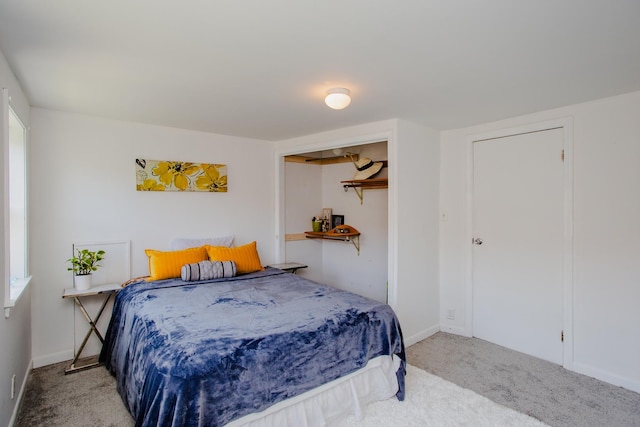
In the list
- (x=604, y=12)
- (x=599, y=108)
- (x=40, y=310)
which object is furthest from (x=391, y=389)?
(x=40, y=310)

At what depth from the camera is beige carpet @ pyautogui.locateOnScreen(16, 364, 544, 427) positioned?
2.19 metres

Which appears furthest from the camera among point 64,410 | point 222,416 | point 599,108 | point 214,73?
point 599,108

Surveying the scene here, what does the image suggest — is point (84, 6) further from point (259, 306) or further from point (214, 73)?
point (259, 306)

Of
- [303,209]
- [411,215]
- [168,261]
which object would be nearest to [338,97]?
[411,215]

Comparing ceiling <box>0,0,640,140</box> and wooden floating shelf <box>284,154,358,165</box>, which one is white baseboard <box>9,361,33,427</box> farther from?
wooden floating shelf <box>284,154,358,165</box>

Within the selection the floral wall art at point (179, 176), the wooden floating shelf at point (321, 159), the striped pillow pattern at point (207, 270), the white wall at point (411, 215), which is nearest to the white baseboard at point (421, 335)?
the white wall at point (411, 215)

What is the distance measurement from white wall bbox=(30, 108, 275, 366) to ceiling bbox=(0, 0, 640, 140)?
34 cm

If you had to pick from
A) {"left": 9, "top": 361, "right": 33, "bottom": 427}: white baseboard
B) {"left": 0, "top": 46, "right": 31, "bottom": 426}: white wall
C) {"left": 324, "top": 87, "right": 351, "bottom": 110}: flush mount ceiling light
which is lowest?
{"left": 9, "top": 361, "right": 33, "bottom": 427}: white baseboard

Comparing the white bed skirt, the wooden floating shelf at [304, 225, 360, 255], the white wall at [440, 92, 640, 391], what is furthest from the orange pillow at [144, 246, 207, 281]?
the white wall at [440, 92, 640, 391]

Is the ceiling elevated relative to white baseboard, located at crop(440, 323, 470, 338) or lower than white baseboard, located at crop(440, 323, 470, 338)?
elevated

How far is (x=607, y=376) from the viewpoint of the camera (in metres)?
2.71

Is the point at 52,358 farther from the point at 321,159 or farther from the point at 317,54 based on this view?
the point at 321,159

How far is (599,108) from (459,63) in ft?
5.30

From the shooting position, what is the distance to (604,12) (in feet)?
4.89
